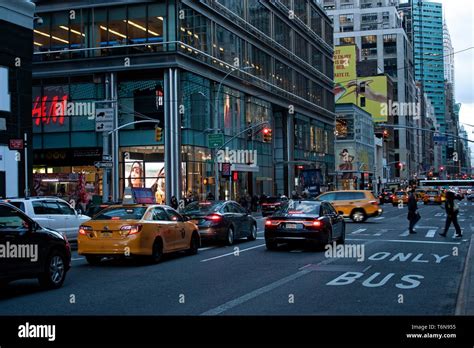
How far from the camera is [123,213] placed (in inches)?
634

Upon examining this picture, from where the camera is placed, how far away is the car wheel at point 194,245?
60.9 ft

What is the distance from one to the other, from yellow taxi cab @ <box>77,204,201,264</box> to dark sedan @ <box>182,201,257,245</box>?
3.75 metres

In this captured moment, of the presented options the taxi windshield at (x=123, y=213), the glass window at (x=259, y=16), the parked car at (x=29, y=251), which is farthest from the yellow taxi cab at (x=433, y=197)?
the parked car at (x=29, y=251)

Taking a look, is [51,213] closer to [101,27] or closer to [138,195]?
[138,195]

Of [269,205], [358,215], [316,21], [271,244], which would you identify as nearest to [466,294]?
[271,244]

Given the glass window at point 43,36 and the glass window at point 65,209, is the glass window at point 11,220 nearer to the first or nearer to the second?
the glass window at point 65,209

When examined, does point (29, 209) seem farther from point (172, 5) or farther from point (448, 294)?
point (172, 5)

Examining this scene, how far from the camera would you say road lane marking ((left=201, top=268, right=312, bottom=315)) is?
975 cm

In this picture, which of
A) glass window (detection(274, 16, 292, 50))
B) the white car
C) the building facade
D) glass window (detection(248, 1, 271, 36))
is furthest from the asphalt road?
glass window (detection(274, 16, 292, 50))

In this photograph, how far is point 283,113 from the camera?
67.4 meters

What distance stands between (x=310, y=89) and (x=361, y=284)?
214ft

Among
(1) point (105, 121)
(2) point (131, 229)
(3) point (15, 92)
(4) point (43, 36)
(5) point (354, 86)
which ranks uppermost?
(5) point (354, 86)

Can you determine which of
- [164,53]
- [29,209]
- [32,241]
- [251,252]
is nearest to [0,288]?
[32,241]

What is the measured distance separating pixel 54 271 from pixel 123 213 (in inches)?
155
